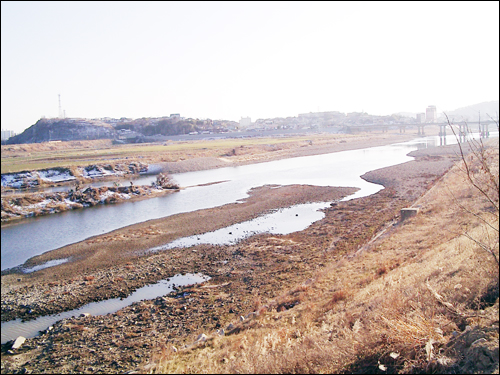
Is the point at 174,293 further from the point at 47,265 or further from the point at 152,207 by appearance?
the point at 152,207

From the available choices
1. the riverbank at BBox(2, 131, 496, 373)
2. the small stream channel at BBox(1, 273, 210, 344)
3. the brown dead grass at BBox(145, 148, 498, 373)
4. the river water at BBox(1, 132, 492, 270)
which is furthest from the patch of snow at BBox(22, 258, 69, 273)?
the brown dead grass at BBox(145, 148, 498, 373)

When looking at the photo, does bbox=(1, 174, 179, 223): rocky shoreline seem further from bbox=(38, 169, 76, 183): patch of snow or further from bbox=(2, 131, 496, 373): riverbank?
bbox=(2, 131, 496, 373): riverbank

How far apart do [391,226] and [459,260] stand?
808cm

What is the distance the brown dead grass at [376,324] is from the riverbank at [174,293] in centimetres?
17

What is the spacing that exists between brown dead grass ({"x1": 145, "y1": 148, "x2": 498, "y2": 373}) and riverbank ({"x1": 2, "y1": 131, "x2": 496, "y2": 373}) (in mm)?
174

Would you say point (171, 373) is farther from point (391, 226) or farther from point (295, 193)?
point (295, 193)

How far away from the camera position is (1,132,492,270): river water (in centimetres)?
1859

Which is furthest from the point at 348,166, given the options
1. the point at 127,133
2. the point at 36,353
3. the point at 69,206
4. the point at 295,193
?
the point at 127,133

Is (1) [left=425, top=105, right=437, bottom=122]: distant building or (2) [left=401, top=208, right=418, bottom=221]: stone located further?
(1) [left=425, top=105, right=437, bottom=122]: distant building

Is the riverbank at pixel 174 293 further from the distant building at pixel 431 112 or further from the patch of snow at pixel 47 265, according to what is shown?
the distant building at pixel 431 112

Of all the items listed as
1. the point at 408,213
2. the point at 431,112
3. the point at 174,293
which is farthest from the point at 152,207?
the point at 431,112

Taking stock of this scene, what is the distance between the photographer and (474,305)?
16.1 ft

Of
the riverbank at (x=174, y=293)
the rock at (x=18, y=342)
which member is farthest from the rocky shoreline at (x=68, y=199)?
the rock at (x=18, y=342)

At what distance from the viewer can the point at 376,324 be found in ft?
16.8
